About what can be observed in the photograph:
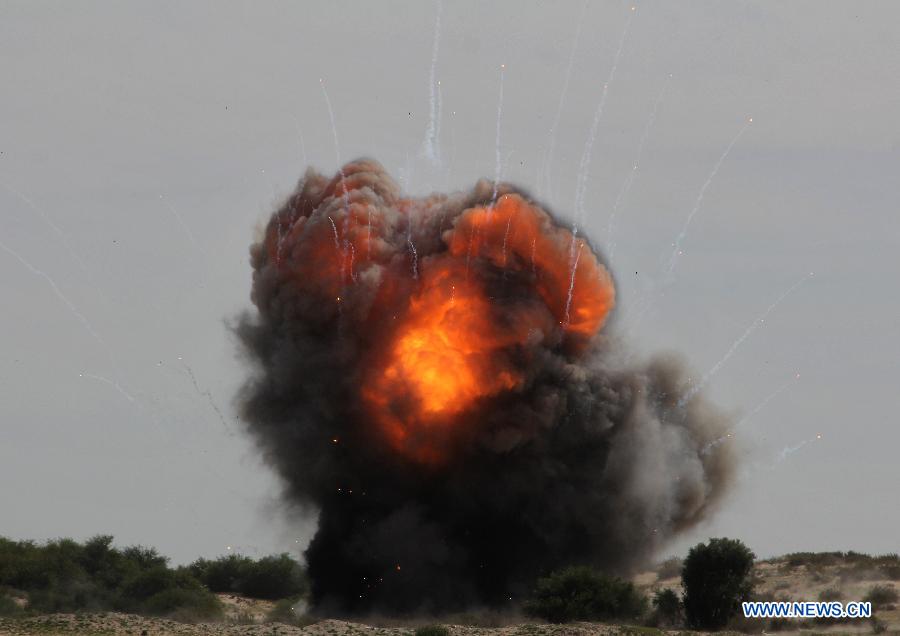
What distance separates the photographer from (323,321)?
8150 centimetres

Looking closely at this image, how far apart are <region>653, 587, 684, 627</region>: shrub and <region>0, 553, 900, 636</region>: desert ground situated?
314 cm

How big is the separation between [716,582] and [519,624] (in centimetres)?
892

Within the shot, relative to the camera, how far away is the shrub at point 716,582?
72688 millimetres

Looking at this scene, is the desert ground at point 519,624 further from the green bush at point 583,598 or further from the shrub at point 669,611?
the shrub at point 669,611

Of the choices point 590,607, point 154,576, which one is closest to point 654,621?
point 590,607

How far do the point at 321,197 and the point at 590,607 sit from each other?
24653mm

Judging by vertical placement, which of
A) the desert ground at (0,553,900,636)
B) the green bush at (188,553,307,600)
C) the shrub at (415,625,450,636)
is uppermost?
the green bush at (188,553,307,600)

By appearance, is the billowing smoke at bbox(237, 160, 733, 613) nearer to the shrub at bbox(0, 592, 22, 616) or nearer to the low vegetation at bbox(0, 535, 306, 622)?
the low vegetation at bbox(0, 535, 306, 622)

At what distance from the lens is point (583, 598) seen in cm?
7388

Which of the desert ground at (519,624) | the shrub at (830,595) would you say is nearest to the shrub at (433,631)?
the desert ground at (519,624)

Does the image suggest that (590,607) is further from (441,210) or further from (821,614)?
(441,210)

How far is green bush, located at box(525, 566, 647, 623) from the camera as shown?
7350cm

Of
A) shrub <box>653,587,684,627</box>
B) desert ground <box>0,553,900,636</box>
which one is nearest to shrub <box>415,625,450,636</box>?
desert ground <box>0,553,900,636</box>

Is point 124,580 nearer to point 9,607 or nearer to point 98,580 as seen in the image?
point 98,580
